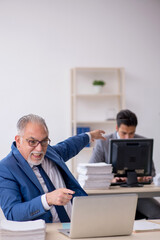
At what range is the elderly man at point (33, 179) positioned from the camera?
2090 mm

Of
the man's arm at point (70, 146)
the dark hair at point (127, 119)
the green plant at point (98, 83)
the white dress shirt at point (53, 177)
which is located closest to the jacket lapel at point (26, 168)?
the white dress shirt at point (53, 177)

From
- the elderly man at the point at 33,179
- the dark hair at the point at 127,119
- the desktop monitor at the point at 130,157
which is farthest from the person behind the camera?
the dark hair at the point at 127,119

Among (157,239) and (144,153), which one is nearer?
(157,239)

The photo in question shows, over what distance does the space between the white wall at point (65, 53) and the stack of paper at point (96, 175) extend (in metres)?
2.53

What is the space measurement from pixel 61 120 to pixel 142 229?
4.03 m

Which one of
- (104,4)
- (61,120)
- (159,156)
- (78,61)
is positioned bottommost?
(159,156)

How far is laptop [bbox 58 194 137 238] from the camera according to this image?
1839 mm

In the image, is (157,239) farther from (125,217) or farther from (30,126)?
(30,126)

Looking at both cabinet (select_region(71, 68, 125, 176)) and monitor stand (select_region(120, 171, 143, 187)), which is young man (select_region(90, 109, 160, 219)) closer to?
monitor stand (select_region(120, 171, 143, 187))

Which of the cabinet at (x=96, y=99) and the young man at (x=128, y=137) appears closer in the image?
the young man at (x=128, y=137)

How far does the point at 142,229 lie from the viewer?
82.7 inches

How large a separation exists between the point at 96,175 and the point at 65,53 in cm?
305

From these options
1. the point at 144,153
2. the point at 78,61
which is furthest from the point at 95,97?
the point at 144,153

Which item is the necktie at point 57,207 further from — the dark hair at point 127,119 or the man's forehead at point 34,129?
the dark hair at point 127,119
